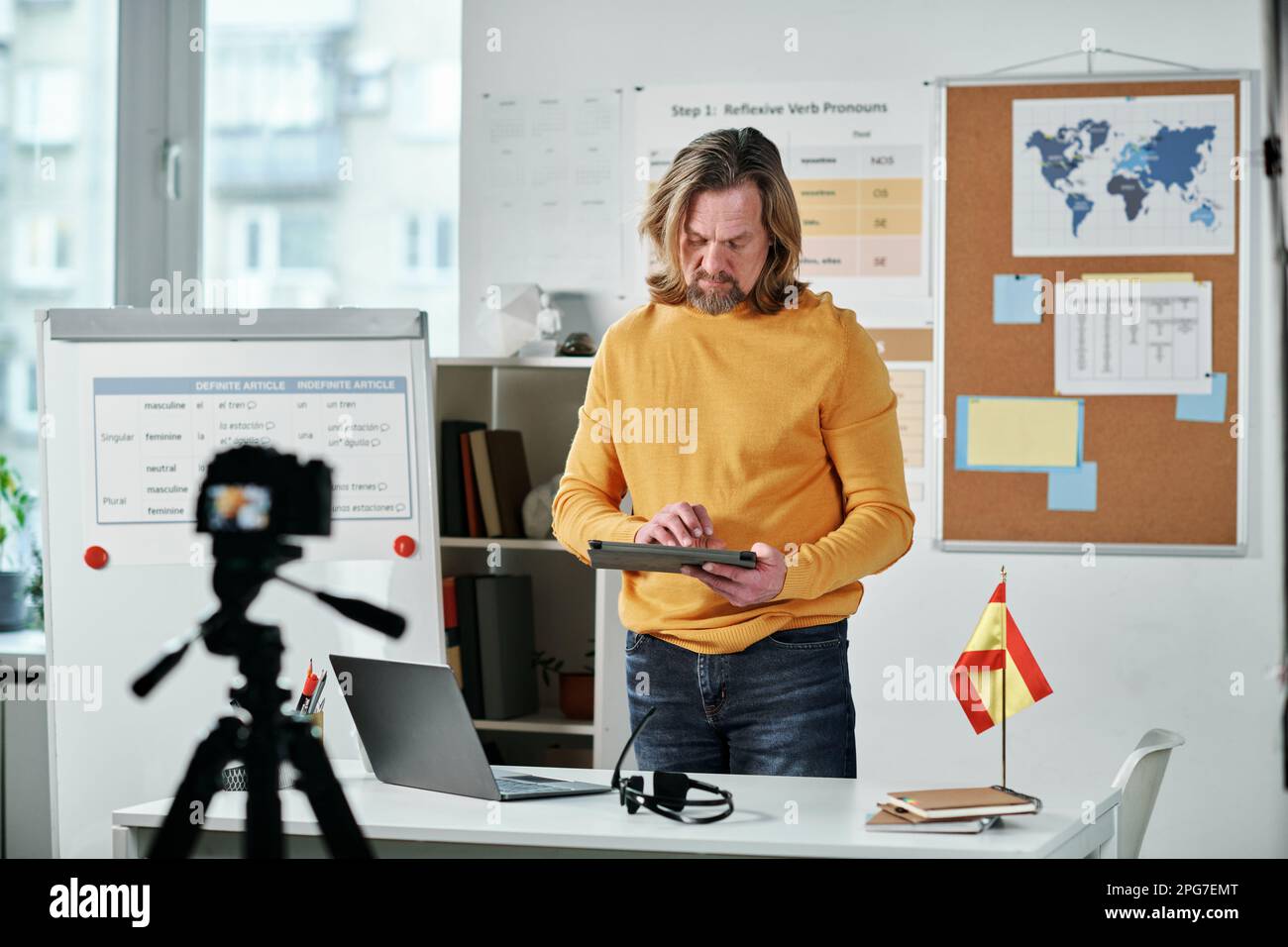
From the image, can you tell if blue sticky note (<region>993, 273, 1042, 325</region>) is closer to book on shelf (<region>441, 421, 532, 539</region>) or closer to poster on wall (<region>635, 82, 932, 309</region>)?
poster on wall (<region>635, 82, 932, 309</region>)

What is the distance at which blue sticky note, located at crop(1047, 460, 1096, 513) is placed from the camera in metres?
3.10

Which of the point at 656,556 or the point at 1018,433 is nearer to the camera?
the point at 656,556

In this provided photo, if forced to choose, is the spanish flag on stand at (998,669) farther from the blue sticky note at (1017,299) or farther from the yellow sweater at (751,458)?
the blue sticky note at (1017,299)

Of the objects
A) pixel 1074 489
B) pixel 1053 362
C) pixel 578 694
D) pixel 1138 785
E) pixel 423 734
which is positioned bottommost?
pixel 578 694

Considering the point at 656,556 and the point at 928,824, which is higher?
the point at 656,556

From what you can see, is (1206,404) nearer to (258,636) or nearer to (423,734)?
(423,734)

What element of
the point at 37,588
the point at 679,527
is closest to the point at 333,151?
the point at 37,588

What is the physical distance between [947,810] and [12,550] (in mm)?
2642

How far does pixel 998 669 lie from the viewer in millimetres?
1723

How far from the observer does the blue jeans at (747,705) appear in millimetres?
1790

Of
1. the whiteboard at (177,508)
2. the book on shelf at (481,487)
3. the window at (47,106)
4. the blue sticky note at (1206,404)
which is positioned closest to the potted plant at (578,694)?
the book on shelf at (481,487)
